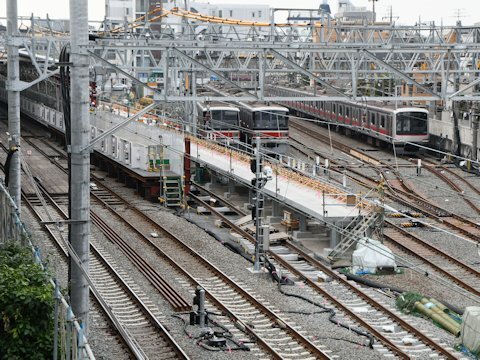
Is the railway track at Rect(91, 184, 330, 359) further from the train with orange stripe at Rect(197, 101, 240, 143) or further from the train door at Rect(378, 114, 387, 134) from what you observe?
the train door at Rect(378, 114, 387, 134)

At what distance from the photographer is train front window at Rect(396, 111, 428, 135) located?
38.3 metres

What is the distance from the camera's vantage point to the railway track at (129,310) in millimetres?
13406

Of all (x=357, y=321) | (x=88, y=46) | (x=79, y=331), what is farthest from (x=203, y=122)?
(x=79, y=331)

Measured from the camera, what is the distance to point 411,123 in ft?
126

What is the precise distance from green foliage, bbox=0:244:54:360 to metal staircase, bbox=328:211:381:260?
994 centimetres

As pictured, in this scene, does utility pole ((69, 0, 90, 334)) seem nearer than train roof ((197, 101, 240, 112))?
Yes

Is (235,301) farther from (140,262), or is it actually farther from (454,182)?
(454,182)

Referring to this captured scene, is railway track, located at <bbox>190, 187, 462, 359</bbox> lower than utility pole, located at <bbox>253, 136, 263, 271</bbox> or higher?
lower

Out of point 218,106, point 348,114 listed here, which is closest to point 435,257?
point 218,106

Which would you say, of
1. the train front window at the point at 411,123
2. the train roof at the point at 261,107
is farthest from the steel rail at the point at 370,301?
the train front window at the point at 411,123

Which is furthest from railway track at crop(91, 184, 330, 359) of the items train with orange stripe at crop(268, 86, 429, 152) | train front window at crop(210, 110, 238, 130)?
train with orange stripe at crop(268, 86, 429, 152)

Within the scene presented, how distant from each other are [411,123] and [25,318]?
2958 centimetres

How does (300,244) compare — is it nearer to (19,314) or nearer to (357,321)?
(357,321)

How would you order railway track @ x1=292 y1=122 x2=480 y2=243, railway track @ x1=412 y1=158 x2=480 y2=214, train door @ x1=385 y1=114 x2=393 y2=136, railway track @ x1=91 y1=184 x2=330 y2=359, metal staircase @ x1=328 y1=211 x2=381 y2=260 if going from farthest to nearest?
train door @ x1=385 y1=114 x2=393 y2=136, railway track @ x1=412 y1=158 x2=480 y2=214, railway track @ x1=292 y1=122 x2=480 y2=243, metal staircase @ x1=328 y1=211 x2=381 y2=260, railway track @ x1=91 y1=184 x2=330 y2=359
